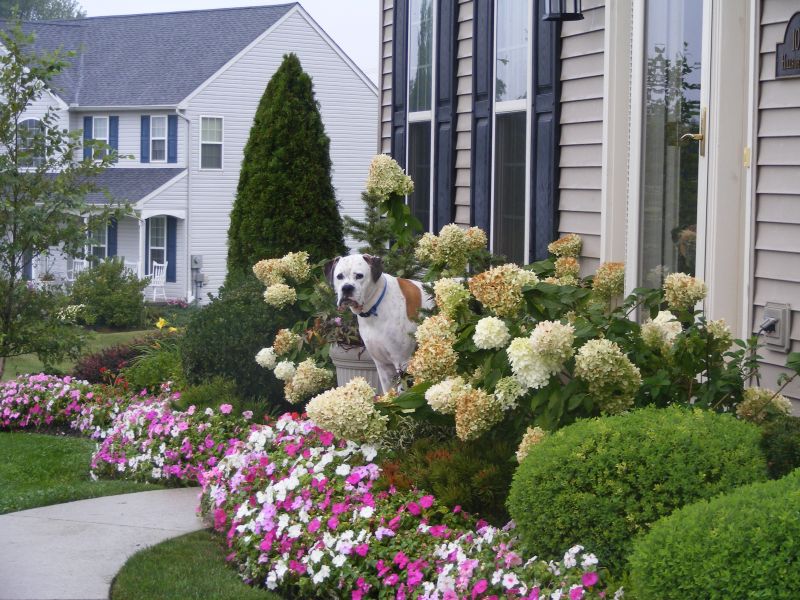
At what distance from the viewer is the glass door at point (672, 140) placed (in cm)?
647

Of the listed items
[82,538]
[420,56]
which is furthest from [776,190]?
[420,56]

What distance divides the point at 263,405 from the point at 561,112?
9.69 ft

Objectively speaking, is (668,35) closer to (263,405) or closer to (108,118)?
(263,405)

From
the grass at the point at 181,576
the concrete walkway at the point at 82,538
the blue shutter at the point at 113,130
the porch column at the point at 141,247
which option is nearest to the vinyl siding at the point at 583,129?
the concrete walkway at the point at 82,538

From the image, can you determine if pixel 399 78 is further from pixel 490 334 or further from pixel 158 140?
pixel 158 140

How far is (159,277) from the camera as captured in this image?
30047mm

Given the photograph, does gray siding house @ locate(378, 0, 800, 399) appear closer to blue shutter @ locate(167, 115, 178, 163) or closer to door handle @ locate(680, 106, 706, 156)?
door handle @ locate(680, 106, 706, 156)

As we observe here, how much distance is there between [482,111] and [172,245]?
72.4ft

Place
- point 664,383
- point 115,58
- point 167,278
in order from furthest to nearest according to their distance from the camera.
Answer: point 115,58 < point 167,278 < point 664,383

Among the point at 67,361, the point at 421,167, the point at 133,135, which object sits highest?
the point at 133,135

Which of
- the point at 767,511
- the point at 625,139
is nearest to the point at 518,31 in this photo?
the point at 625,139

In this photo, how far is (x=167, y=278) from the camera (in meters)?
30.5

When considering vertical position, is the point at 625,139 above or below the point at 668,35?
below

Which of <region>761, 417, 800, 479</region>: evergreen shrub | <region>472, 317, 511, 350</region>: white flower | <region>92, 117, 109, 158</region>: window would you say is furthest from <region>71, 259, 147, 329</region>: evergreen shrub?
<region>761, 417, 800, 479</region>: evergreen shrub
